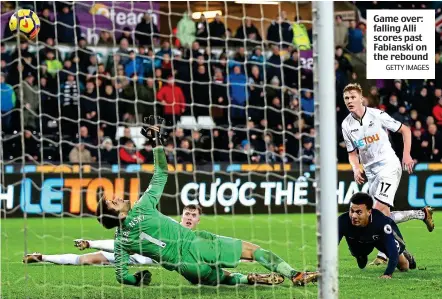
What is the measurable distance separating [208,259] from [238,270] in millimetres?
1511

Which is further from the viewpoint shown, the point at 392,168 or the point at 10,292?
the point at 392,168

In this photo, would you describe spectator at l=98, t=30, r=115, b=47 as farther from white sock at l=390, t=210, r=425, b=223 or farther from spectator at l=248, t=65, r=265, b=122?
white sock at l=390, t=210, r=425, b=223

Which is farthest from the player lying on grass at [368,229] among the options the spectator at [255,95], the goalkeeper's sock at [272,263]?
the spectator at [255,95]

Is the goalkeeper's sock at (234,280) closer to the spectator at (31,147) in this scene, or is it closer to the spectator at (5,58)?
the spectator at (31,147)

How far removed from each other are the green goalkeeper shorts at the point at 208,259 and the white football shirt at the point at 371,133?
2.64 m

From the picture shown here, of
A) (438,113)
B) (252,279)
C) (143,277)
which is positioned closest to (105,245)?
(143,277)

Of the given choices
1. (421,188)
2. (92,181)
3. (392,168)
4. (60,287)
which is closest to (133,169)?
(92,181)

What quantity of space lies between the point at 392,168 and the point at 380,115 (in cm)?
53

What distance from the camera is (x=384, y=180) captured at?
9828 mm

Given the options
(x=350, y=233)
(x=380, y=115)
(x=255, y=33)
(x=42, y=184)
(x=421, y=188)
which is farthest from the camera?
(x=255, y=33)

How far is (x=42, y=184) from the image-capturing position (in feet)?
44.3

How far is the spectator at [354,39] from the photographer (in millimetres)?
16766

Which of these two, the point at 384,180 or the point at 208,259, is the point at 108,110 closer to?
the point at 384,180

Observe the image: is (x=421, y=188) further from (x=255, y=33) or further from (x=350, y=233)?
(x=350, y=233)
